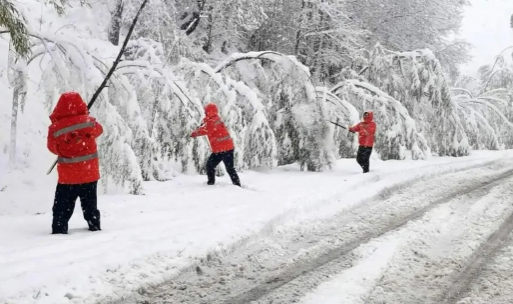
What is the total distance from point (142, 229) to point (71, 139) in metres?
1.22

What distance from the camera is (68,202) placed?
522 cm

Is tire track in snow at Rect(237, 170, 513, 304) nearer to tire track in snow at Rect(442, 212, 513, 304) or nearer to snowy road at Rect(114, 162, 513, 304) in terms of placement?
snowy road at Rect(114, 162, 513, 304)

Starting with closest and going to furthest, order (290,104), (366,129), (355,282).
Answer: (355,282) < (366,129) < (290,104)

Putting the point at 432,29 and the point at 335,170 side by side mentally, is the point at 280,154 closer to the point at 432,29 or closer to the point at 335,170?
the point at 335,170

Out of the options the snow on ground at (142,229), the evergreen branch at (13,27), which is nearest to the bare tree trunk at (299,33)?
the snow on ground at (142,229)

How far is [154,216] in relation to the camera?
6344 mm

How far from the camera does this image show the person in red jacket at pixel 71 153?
5098mm

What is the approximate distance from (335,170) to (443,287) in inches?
336

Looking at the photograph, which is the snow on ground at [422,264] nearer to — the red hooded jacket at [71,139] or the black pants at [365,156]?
the red hooded jacket at [71,139]

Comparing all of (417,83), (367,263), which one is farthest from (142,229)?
(417,83)

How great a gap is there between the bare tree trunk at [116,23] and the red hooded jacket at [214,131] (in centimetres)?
886

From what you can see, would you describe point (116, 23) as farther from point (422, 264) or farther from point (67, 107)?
point (422, 264)

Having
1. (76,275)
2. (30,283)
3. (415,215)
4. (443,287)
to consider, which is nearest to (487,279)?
(443,287)

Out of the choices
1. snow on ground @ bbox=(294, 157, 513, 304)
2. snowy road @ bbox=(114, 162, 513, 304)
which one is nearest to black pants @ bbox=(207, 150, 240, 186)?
snowy road @ bbox=(114, 162, 513, 304)
